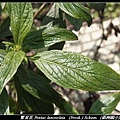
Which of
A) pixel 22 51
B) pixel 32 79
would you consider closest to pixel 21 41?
pixel 22 51

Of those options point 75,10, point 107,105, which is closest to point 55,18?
point 75,10

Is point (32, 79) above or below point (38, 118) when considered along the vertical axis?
above

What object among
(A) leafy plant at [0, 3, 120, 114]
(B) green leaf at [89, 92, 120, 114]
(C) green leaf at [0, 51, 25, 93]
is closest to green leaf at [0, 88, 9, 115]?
(A) leafy plant at [0, 3, 120, 114]

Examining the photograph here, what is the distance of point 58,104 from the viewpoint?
50.7 inches

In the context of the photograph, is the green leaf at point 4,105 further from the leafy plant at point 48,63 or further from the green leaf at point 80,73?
the green leaf at point 80,73

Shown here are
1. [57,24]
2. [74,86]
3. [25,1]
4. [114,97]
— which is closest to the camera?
[74,86]

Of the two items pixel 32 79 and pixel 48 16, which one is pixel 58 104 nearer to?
pixel 32 79

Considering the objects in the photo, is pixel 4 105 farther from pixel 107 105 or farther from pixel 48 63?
pixel 107 105

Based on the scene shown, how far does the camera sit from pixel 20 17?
107 cm

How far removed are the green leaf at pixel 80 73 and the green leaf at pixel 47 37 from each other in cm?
7

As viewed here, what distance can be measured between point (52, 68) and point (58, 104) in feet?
1.05

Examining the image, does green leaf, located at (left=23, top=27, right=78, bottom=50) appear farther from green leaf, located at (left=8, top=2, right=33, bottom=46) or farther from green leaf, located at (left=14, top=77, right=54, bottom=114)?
green leaf, located at (left=14, top=77, right=54, bottom=114)

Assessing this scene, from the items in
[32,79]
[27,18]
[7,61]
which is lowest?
[32,79]

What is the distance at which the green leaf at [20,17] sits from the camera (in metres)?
1.06
